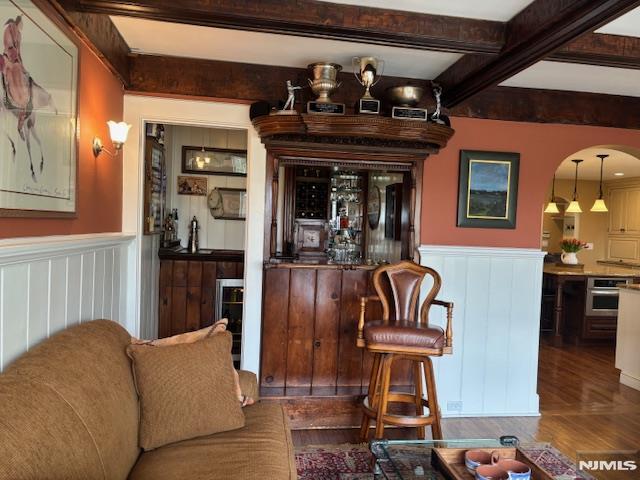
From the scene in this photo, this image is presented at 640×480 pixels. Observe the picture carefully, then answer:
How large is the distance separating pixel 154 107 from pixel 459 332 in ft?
8.88

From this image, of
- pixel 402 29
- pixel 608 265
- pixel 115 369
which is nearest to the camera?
pixel 115 369

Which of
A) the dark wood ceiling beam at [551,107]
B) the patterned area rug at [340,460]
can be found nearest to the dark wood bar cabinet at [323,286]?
the patterned area rug at [340,460]

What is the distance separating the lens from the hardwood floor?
325 cm

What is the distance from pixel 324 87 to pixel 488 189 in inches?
58.2

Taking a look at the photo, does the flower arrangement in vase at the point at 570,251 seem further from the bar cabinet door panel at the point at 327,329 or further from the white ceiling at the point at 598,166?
the bar cabinet door panel at the point at 327,329

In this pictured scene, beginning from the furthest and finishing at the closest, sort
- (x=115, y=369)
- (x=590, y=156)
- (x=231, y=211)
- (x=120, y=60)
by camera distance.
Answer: (x=590, y=156)
(x=231, y=211)
(x=120, y=60)
(x=115, y=369)

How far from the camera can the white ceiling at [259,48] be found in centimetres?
281

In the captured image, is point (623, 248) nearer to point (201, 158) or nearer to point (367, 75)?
point (201, 158)

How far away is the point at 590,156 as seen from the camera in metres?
6.99

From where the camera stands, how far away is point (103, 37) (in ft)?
8.40

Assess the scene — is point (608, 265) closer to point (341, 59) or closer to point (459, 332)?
point (459, 332)

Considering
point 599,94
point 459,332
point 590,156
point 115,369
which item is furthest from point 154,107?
point 590,156

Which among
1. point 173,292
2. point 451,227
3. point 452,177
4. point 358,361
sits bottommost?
point 358,361

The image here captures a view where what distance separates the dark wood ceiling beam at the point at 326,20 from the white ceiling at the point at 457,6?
30 millimetres
